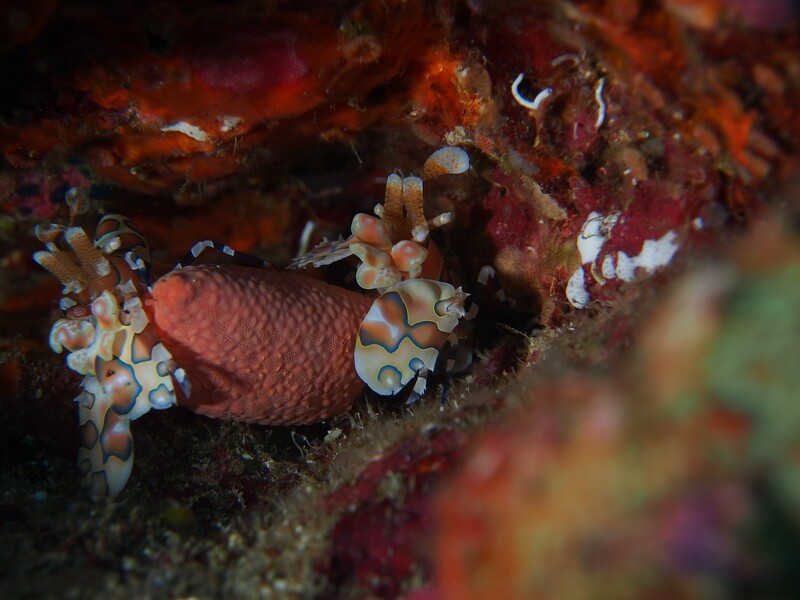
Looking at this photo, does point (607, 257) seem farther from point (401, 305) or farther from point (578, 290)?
point (401, 305)

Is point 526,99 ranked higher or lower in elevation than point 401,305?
higher

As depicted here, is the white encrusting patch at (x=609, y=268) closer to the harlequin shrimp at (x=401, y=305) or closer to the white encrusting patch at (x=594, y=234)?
the white encrusting patch at (x=594, y=234)

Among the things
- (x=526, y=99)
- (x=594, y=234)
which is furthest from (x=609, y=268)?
(x=526, y=99)

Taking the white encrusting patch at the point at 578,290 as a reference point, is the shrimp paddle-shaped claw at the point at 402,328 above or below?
below

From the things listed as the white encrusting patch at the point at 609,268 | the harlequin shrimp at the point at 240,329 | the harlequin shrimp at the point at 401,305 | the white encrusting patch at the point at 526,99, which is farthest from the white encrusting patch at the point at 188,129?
the white encrusting patch at the point at 609,268

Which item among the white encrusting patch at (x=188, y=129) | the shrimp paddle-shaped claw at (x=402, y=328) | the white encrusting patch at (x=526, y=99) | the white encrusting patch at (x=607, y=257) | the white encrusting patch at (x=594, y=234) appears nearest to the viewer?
the white encrusting patch at (x=607, y=257)

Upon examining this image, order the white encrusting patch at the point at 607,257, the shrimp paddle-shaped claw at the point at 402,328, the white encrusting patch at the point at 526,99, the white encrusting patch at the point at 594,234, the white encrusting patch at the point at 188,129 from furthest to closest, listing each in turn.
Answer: the shrimp paddle-shaped claw at the point at 402,328 < the white encrusting patch at the point at 188,129 < the white encrusting patch at the point at 594,234 < the white encrusting patch at the point at 526,99 < the white encrusting patch at the point at 607,257

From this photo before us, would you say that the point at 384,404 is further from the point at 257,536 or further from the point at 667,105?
the point at 667,105

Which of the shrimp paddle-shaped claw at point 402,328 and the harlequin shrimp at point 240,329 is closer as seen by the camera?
the harlequin shrimp at point 240,329
